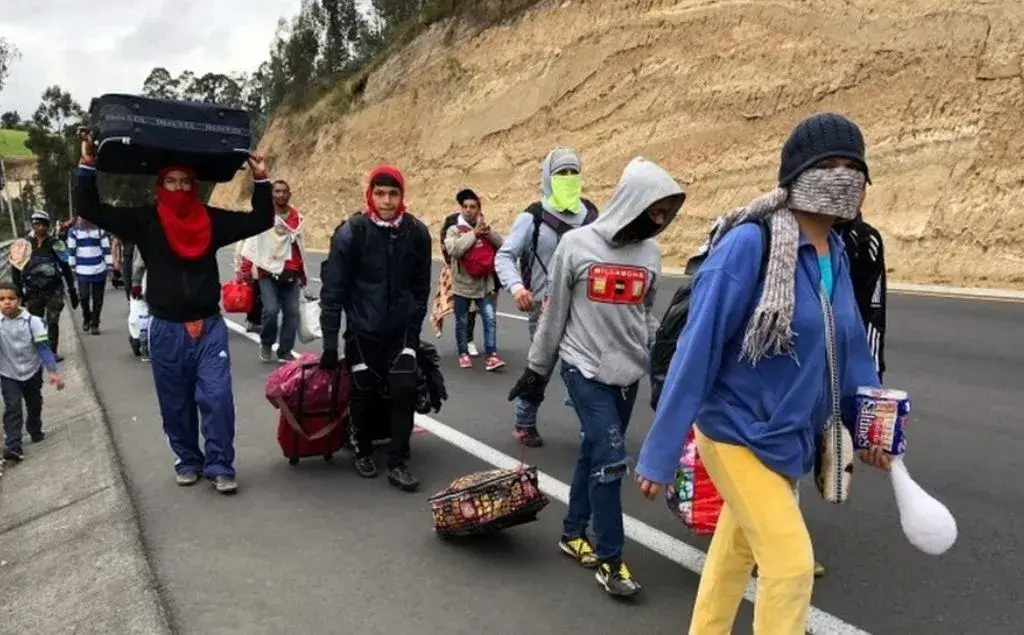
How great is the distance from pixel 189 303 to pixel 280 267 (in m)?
4.08

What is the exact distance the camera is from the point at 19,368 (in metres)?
7.22

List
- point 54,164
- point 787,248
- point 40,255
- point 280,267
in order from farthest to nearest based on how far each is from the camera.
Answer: point 54,164
point 40,255
point 280,267
point 787,248

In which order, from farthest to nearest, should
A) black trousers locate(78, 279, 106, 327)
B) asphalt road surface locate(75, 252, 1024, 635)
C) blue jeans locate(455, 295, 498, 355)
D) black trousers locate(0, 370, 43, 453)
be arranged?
black trousers locate(78, 279, 106, 327) → blue jeans locate(455, 295, 498, 355) → black trousers locate(0, 370, 43, 453) → asphalt road surface locate(75, 252, 1024, 635)

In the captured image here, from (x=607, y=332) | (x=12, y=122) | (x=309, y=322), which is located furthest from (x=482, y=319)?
(x=12, y=122)

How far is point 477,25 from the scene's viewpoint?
35.7 m

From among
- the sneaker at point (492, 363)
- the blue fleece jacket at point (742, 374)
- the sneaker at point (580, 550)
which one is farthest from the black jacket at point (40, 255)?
the blue fleece jacket at point (742, 374)

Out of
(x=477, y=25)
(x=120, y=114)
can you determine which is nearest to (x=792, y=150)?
(x=120, y=114)

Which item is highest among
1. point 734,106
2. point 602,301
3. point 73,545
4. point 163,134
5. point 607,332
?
point 734,106

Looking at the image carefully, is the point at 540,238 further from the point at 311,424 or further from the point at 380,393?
the point at 311,424

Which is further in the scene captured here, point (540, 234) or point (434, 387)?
point (540, 234)

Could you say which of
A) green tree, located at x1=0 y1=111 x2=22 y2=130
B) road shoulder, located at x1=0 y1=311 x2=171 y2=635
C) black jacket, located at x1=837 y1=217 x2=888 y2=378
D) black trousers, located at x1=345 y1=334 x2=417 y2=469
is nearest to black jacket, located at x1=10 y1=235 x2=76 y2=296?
road shoulder, located at x1=0 y1=311 x2=171 y2=635

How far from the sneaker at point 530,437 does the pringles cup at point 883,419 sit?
3.58m

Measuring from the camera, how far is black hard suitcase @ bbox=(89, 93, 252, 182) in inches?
196

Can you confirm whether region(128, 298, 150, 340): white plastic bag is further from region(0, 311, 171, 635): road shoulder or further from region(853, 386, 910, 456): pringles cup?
region(853, 386, 910, 456): pringles cup
